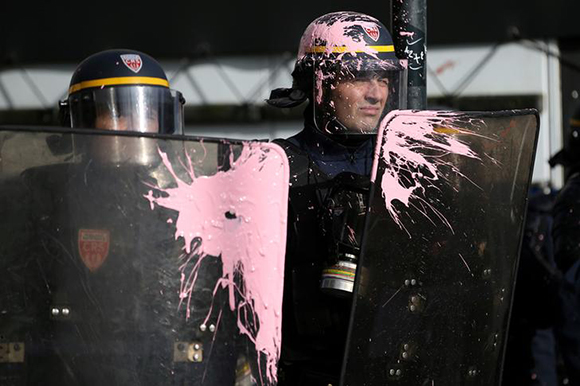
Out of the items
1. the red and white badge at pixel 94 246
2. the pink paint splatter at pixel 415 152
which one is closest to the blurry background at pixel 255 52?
the pink paint splatter at pixel 415 152

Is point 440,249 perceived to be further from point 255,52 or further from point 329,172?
point 255,52

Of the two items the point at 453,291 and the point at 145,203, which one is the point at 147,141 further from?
the point at 453,291

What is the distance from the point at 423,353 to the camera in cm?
324

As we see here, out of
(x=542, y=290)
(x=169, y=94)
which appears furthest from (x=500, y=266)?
(x=542, y=290)

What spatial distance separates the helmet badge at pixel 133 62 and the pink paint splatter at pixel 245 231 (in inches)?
28.9

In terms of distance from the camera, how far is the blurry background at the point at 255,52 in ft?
30.2

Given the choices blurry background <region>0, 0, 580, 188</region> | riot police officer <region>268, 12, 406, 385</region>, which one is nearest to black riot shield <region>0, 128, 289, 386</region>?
riot police officer <region>268, 12, 406, 385</region>

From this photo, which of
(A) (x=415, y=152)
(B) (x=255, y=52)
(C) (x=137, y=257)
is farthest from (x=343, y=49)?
(B) (x=255, y=52)

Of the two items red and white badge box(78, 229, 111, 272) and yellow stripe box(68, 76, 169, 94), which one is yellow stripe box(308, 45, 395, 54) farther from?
red and white badge box(78, 229, 111, 272)

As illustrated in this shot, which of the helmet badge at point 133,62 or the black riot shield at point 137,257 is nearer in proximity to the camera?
the black riot shield at point 137,257

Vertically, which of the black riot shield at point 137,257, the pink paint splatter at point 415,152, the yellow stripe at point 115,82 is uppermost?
the yellow stripe at point 115,82

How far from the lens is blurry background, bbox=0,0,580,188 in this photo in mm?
9211

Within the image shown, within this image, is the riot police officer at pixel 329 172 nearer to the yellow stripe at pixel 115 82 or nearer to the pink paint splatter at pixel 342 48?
the pink paint splatter at pixel 342 48

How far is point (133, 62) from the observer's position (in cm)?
356
